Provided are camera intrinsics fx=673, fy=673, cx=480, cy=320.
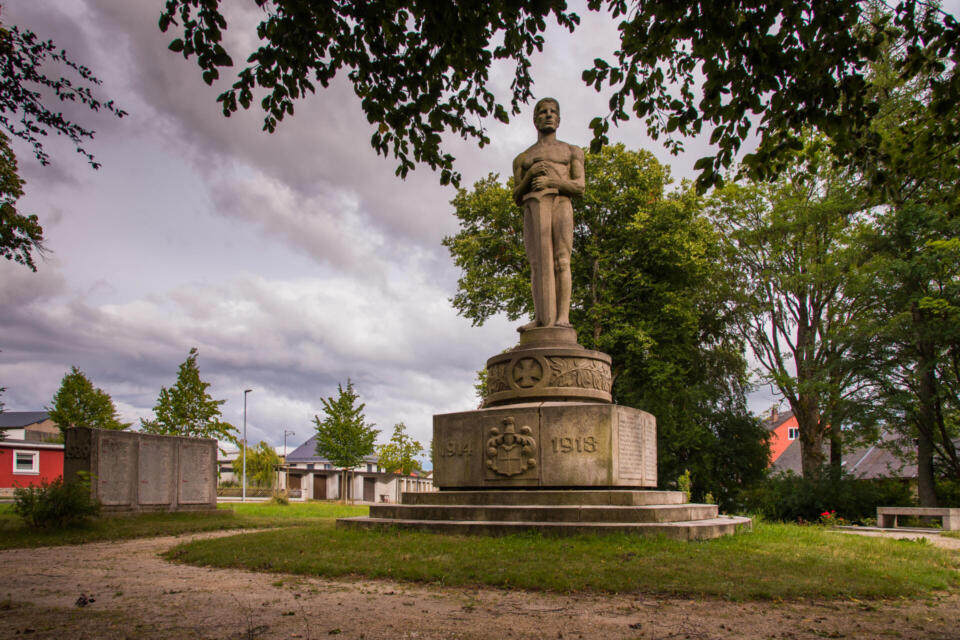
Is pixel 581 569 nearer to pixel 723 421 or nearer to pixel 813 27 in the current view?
pixel 813 27

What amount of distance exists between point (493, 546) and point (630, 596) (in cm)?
222

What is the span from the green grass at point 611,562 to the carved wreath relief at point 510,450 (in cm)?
159

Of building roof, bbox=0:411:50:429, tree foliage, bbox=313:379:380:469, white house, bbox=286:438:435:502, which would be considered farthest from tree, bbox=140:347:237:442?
building roof, bbox=0:411:50:429

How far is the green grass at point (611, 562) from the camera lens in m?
5.66

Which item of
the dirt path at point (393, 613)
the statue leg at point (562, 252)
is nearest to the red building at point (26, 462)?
the statue leg at point (562, 252)

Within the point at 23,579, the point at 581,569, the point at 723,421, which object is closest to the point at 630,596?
the point at 581,569

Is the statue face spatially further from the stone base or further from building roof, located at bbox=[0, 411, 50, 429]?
building roof, located at bbox=[0, 411, 50, 429]

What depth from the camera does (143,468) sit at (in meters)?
14.8

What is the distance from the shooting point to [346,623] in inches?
175

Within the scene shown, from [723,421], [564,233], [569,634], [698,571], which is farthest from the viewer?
[723,421]

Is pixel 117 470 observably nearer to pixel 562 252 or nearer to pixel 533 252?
pixel 533 252

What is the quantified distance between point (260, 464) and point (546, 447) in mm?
56317

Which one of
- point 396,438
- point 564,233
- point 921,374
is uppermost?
point 564,233

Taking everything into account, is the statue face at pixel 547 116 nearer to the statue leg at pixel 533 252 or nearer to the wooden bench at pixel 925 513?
the statue leg at pixel 533 252
